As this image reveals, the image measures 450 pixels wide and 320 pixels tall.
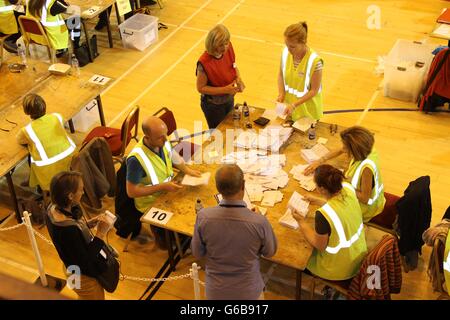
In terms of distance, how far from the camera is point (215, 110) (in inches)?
235

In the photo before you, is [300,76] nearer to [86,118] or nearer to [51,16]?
[86,118]

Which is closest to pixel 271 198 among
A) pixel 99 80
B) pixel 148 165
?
pixel 148 165

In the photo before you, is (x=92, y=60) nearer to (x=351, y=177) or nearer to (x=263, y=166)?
(x=263, y=166)

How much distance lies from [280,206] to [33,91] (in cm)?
356

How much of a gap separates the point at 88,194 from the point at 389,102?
14.1 feet

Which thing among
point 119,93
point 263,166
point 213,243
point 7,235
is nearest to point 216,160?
point 263,166

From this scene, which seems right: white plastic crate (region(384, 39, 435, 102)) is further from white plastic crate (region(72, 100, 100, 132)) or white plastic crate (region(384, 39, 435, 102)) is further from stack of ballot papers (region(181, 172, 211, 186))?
white plastic crate (region(72, 100, 100, 132))

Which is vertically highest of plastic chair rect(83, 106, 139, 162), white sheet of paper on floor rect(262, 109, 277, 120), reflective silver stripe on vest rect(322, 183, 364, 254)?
reflective silver stripe on vest rect(322, 183, 364, 254)

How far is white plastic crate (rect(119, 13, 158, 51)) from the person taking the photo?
9.02m

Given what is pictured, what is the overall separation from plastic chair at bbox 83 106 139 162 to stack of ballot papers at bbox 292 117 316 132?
1685 mm

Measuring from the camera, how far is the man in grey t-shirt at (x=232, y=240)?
3.55m

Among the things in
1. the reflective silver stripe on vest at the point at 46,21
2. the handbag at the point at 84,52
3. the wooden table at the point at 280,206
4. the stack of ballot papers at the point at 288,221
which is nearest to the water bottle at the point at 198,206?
the wooden table at the point at 280,206

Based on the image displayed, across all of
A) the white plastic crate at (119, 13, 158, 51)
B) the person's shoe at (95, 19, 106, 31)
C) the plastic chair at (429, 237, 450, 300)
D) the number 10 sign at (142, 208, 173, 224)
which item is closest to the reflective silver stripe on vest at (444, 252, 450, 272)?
the plastic chair at (429, 237, 450, 300)

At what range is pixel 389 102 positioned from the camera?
7.70 m
